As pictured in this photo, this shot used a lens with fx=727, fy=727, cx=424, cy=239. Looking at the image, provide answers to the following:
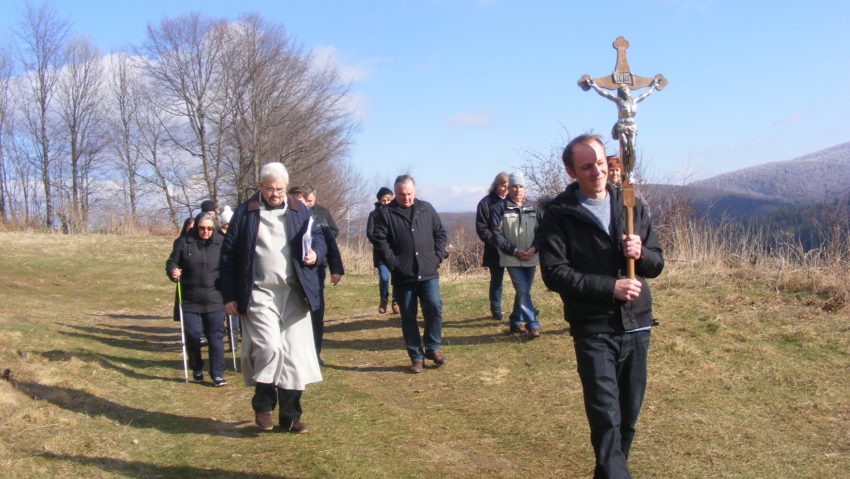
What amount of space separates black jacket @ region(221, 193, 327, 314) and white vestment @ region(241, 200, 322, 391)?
0.05m

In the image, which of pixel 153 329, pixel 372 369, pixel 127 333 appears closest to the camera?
pixel 372 369

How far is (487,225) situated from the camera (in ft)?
28.3

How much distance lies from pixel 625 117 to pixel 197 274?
17.5 ft

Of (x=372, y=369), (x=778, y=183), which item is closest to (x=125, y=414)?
(x=372, y=369)

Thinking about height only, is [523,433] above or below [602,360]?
below

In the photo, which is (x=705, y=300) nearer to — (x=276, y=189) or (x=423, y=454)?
(x=423, y=454)

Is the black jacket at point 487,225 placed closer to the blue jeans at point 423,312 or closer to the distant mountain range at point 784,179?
the blue jeans at point 423,312

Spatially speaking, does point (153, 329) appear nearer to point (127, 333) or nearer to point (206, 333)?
point (127, 333)

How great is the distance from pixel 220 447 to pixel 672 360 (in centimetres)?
430

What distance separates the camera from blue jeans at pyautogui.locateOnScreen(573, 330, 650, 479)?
3543mm

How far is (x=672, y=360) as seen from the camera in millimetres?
7109

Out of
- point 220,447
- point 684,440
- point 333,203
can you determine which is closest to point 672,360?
point 684,440

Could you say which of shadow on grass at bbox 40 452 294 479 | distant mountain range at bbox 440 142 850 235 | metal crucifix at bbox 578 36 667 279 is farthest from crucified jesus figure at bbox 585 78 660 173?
distant mountain range at bbox 440 142 850 235

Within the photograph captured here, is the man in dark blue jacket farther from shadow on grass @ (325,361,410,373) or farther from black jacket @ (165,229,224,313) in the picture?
black jacket @ (165,229,224,313)
